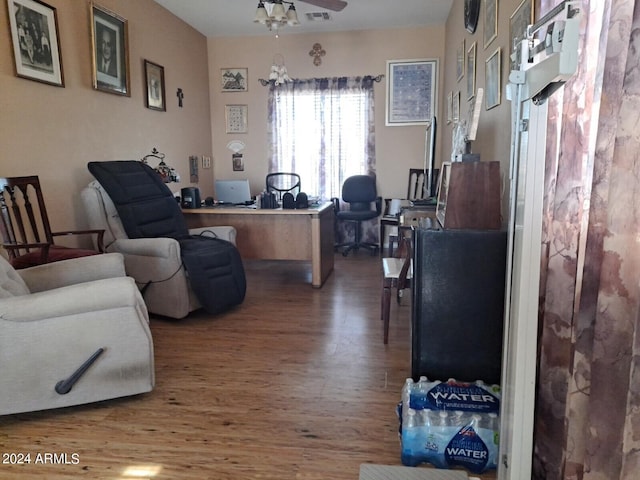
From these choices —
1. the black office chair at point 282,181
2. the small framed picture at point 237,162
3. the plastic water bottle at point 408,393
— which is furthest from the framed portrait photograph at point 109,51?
the plastic water bottle at point 408,393

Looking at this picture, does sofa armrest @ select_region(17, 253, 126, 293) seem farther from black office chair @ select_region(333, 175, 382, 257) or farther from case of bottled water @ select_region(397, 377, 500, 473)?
black office chair @ select_region(333, 175, 382, 257)

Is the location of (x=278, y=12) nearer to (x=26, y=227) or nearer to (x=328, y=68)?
(x=328, y=68)

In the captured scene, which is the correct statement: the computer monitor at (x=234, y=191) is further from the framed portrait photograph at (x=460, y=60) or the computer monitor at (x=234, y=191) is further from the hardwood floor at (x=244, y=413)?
the framed portrait photograph at (x=460, y=60)

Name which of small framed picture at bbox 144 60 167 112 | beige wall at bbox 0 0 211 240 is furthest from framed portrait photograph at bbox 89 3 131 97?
small framed picture at bbox 144 60 167 112

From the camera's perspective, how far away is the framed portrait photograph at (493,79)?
2529mm

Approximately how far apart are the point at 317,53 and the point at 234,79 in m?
1.09

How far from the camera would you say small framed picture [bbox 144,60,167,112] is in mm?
4242

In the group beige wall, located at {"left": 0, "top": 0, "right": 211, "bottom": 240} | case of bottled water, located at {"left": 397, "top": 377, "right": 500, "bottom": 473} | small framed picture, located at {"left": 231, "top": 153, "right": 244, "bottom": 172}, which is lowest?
case of bottled water, located at {"left": 397, "top": 377, "right": 500, "bottom": 473}

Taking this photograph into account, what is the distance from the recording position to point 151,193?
3436 mm

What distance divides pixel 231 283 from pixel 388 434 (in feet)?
5.57

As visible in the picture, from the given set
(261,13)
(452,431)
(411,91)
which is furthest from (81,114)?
(411,91)

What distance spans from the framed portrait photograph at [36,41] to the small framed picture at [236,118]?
103 inches

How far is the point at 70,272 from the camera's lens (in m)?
2.35

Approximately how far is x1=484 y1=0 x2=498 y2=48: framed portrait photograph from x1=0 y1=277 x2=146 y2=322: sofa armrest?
2.47m
